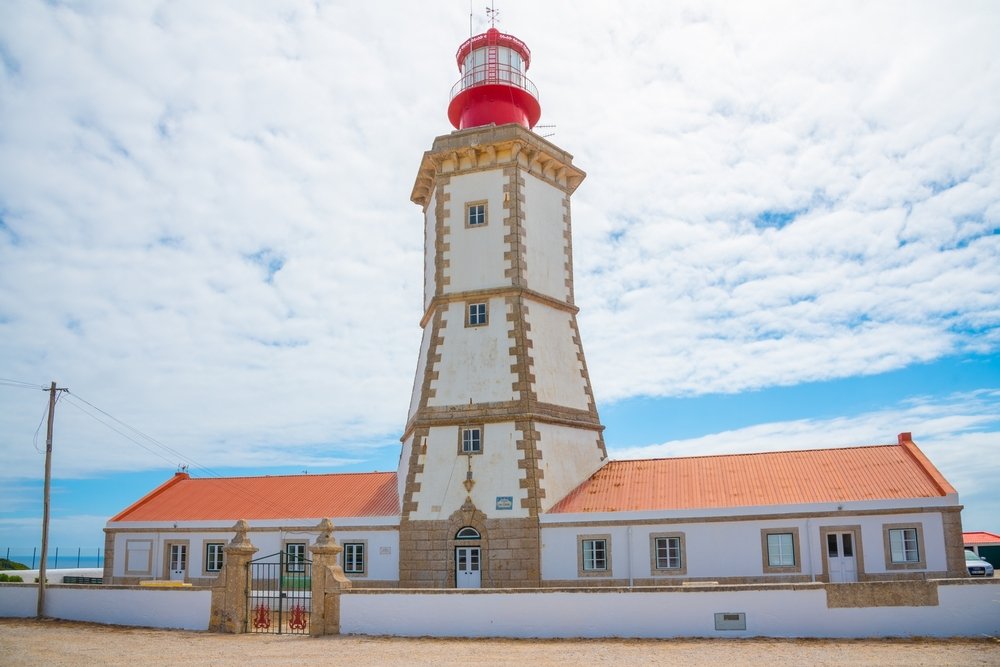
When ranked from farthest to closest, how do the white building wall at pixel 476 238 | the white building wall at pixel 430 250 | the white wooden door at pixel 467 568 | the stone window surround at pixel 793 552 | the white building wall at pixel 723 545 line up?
the white building wall at pixel 430 250 < the white building wall at pixel 476 238 < the white wooden door at pixel 467 568 < the stone window surround at pixel 793 552 < the white building wall at pixel 723 545

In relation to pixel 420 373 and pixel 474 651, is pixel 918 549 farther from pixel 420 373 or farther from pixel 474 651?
pixel 420 373

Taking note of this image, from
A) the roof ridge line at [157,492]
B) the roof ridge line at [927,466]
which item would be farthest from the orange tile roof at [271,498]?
the roof ridge line at [927,466]

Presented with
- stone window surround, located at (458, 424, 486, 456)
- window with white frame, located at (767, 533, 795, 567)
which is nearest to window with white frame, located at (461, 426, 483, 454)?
stone window surround, located at (458, 424, 486, 456)

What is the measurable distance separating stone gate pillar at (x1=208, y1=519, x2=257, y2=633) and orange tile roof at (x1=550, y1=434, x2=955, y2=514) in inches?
287

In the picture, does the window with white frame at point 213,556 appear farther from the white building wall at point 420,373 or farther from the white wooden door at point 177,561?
the white building wall at point 420,373

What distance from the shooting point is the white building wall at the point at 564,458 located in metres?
20.9

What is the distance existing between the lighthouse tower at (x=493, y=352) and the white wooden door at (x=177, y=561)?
7.14 meters

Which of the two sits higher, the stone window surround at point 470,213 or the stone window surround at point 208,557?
the stone window surround at point 470,213

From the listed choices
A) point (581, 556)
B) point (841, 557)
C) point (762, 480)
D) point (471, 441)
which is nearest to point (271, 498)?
point (471, 441)

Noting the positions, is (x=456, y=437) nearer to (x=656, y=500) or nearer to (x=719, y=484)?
(x=656, y=500)

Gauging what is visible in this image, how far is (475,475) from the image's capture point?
820 inches

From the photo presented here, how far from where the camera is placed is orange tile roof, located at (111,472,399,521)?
23844 mm

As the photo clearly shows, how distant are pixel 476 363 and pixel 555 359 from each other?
215 centimetres

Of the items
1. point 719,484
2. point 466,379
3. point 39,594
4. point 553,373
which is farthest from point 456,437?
point 39,594
